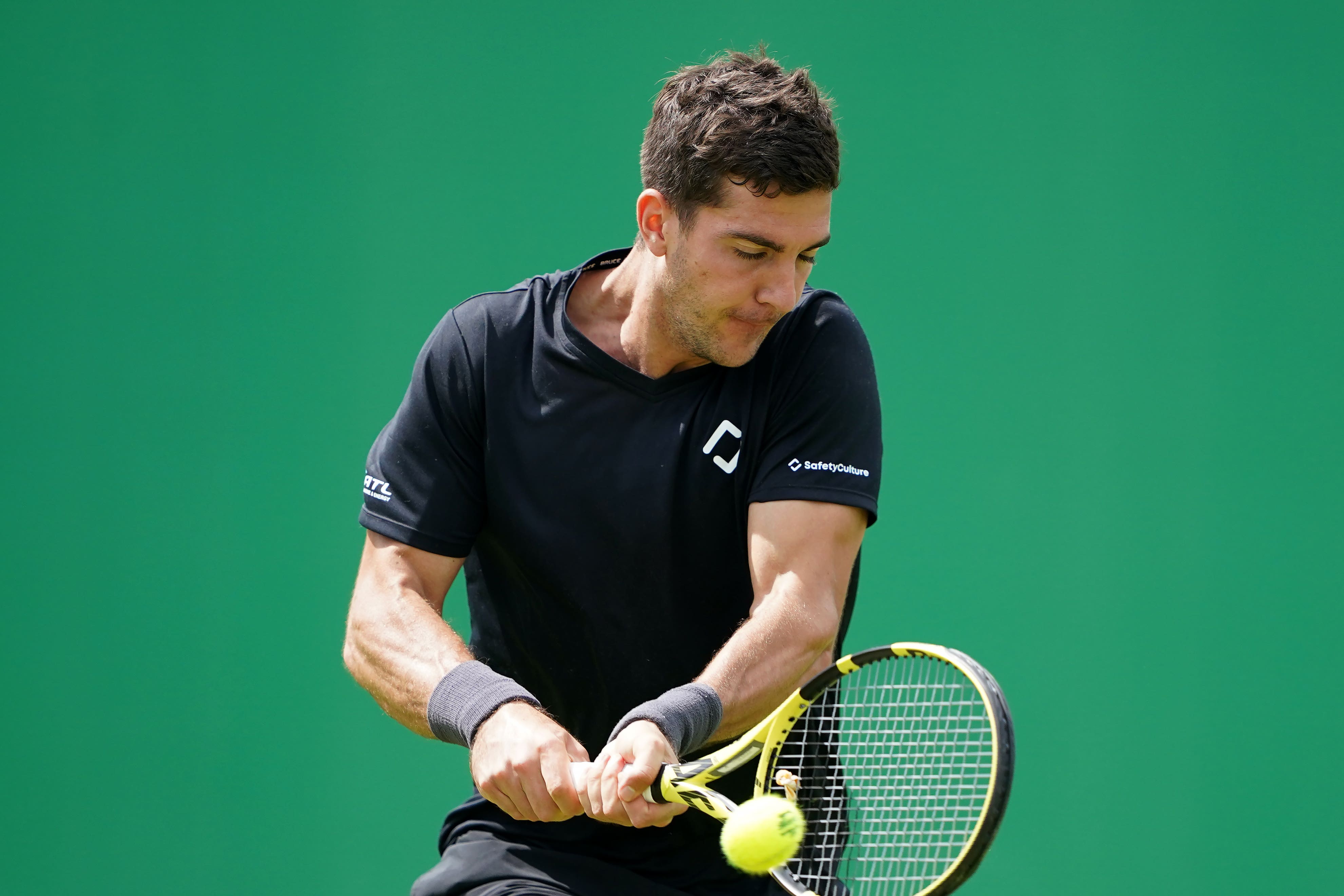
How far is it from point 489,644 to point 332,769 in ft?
6.27

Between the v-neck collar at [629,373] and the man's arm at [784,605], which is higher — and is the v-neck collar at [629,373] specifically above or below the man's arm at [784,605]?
above

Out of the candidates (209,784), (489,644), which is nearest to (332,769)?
(209,784)

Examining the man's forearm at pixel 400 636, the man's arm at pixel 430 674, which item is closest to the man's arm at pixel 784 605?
the man's arm at pixel 430 674

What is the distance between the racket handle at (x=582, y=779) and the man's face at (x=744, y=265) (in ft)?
2.20

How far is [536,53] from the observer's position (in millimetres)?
4184

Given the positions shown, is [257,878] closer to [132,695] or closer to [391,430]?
[132,695]

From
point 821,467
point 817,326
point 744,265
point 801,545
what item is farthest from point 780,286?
point 801,545

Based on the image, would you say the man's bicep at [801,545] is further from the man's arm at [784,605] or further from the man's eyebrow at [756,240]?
the man's eyebrow at [756,240]

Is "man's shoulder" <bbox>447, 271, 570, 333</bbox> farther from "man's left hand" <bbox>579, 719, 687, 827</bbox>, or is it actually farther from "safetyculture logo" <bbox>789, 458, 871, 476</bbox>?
"man's left hand" <bbox>579, 719, 687, 827</bbox>

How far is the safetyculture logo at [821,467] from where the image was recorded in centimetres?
213

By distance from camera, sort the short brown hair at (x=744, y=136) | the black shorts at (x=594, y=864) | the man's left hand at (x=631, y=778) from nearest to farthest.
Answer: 1. the man's left hand at (x=631, y=778)
2. the short brown hair at (x=744, y=136)
3. the black shorts at (x=594, y=864)

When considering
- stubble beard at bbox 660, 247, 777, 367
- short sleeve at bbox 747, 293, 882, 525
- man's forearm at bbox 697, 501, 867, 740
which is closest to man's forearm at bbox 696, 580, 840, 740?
man's forearm at bbox 697, 501, 867, 740

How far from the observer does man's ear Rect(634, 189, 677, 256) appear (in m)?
2.22

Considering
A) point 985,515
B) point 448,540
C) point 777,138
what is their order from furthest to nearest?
point 985,515
point 448,540
point 777,138
